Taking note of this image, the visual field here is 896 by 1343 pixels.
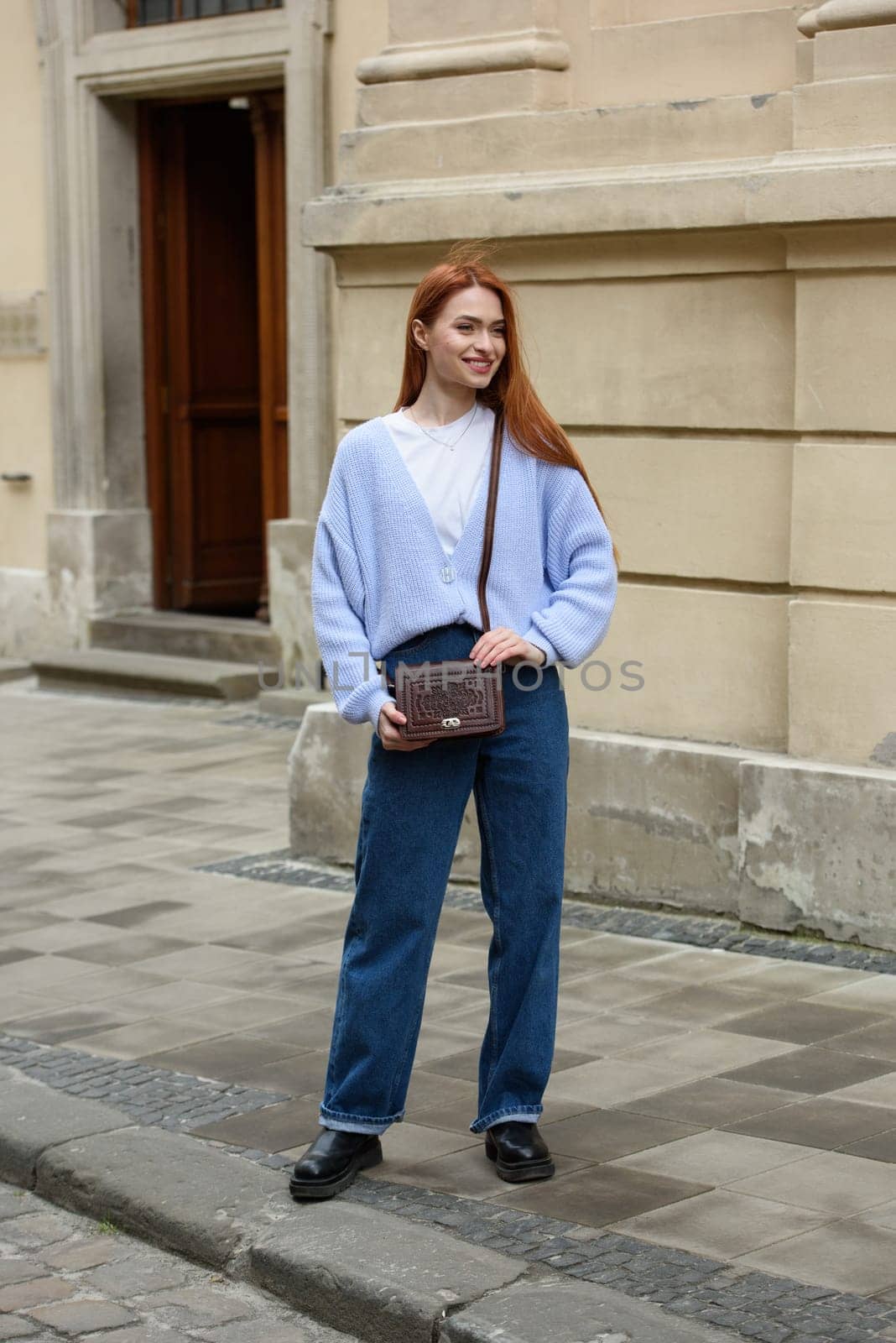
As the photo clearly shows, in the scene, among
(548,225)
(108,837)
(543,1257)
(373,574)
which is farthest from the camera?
(108,837)

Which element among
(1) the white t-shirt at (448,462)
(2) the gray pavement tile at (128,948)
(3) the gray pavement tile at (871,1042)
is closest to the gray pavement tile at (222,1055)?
(2) the gray pavement tile at (128,948)

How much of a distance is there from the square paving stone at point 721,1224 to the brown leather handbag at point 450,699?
99cm

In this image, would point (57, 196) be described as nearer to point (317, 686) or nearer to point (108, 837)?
point (317, 686)

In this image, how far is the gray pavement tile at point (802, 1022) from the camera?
5.22m

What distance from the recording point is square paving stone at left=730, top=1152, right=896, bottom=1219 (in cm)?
404

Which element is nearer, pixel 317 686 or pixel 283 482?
pixel 317 686

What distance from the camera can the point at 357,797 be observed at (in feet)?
23.9

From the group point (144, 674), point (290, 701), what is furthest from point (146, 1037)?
point (144, 674)

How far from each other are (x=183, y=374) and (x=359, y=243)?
5876 mm

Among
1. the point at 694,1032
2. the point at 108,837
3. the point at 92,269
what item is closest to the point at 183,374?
the point at 92,269

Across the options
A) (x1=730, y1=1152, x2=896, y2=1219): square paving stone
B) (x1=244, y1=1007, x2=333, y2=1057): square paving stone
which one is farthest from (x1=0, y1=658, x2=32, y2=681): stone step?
(x1=730, y1=1152, x2=896, y2=1219): square paving stone

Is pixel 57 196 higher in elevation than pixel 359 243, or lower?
higher

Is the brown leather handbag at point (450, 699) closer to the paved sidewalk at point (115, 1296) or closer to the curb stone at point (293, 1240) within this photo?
the curb stone at point (293, 1240)

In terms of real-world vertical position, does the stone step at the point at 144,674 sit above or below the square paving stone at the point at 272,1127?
above
